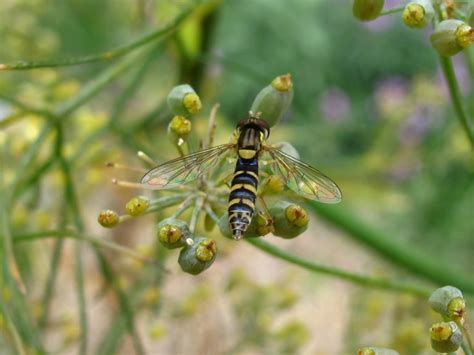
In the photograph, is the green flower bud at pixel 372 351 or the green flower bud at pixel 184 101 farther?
the green flower bud at pixel 184 101

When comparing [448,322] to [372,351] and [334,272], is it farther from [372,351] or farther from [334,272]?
[334,272]

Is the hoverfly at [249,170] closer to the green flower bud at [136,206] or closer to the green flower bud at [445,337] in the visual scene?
the green flower bud at [136,206]

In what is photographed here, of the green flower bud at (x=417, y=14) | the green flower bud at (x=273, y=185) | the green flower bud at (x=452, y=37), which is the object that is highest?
the green flower bud at (x=417, y=14)

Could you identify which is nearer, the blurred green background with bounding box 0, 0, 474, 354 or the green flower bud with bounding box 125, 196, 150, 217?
the green flower bud with bounding box 125, 196, 150, 217

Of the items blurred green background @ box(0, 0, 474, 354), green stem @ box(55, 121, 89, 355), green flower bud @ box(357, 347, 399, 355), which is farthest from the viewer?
blurred green background @ box(0, 0, 474, 354)

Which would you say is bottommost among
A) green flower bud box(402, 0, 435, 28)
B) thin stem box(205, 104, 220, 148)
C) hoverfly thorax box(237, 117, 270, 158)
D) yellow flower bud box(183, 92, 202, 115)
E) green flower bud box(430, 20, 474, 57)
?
hoverfly thorax box(237, 117, 270, 158)

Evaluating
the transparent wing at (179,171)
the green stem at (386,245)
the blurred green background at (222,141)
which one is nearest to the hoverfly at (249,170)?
the transparent wing at (179,171)

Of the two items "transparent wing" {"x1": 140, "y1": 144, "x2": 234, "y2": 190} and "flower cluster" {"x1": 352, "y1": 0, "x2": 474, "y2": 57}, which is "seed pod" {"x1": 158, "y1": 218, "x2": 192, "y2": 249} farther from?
"flower cluster" {"x1": 352, "y1": 0, "x2": 474, "y2": 57}

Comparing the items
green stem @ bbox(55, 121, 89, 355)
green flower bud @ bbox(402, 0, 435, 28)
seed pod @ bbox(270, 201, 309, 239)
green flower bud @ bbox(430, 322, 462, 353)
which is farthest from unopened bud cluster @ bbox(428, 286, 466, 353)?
green stem @ bbox(55, 121, 89, 355)
